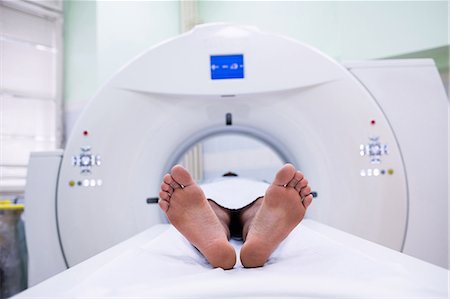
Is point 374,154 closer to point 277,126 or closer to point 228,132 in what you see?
point 277,126

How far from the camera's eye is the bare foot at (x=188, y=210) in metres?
0.83

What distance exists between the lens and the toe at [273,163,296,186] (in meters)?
0.84

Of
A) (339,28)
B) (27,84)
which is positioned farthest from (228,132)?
(27,84)

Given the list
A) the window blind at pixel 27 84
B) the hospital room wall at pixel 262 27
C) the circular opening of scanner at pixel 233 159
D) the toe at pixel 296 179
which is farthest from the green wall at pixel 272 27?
the toe at pixel 296 179

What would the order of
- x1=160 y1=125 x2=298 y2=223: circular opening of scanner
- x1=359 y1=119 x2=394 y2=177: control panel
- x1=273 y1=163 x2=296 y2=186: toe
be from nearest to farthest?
1. x1=273 y1=163 x2=296 y2=186: toe
2. x1=359 y1=119 x2=394 y2=177: control panel
3. x1=160 y1=125 x2=298 y2=223: circular opening of scanner

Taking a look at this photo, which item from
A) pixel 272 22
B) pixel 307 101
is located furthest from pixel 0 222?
pixel 272 22

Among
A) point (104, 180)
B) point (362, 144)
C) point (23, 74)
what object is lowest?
point (104, 180)

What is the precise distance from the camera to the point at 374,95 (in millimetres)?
1396

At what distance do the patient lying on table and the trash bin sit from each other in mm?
1205

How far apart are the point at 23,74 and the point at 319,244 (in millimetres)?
2357

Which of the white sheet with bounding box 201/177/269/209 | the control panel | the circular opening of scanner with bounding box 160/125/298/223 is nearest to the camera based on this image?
the white sheet with bounding box 201/177/269/209

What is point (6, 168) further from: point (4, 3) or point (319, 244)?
point (319, 244)

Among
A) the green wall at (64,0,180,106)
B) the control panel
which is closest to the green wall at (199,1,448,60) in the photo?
the green wall at (64,0,180,106)

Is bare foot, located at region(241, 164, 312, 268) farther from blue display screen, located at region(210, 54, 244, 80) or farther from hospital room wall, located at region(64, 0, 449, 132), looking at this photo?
hospital room wall, located at region(64, 0, 449, 132)
